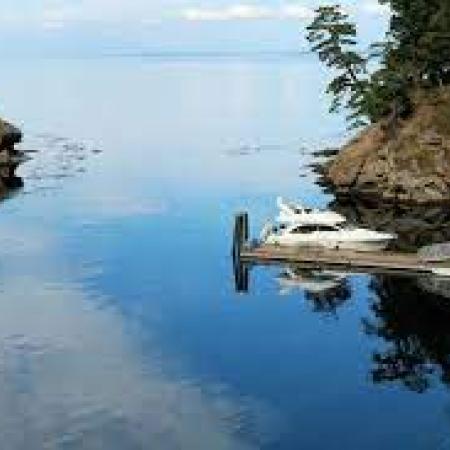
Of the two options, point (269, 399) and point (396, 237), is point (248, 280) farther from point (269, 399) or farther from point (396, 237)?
point (269, 399)

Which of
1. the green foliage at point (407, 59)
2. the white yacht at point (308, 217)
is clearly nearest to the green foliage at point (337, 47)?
the green foliage at point (407, 59)

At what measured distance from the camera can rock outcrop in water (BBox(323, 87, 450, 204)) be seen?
3780 inches

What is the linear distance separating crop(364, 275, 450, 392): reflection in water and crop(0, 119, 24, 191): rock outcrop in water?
6063cm

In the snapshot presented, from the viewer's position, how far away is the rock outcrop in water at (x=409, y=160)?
96.0 m

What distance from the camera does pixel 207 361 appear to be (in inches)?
2200

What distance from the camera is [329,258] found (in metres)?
75.9

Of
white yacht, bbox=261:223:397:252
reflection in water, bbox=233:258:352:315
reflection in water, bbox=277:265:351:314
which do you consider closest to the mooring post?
reflection in water, bbox=233:258:352:315

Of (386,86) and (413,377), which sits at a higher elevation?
(386,86)

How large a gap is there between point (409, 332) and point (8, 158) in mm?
83037

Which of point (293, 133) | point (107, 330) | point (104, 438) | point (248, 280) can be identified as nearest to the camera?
point (104, 438)

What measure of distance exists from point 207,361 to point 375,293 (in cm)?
1706

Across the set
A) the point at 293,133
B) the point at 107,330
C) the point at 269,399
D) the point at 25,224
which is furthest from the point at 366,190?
the point at 293,133

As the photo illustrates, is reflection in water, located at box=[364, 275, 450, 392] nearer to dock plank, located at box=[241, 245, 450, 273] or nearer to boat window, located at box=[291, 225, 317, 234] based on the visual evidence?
dock plank, located at box=[241, 245, 450, 273]

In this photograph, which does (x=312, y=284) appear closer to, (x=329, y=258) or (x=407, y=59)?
(x=329, y=258)
